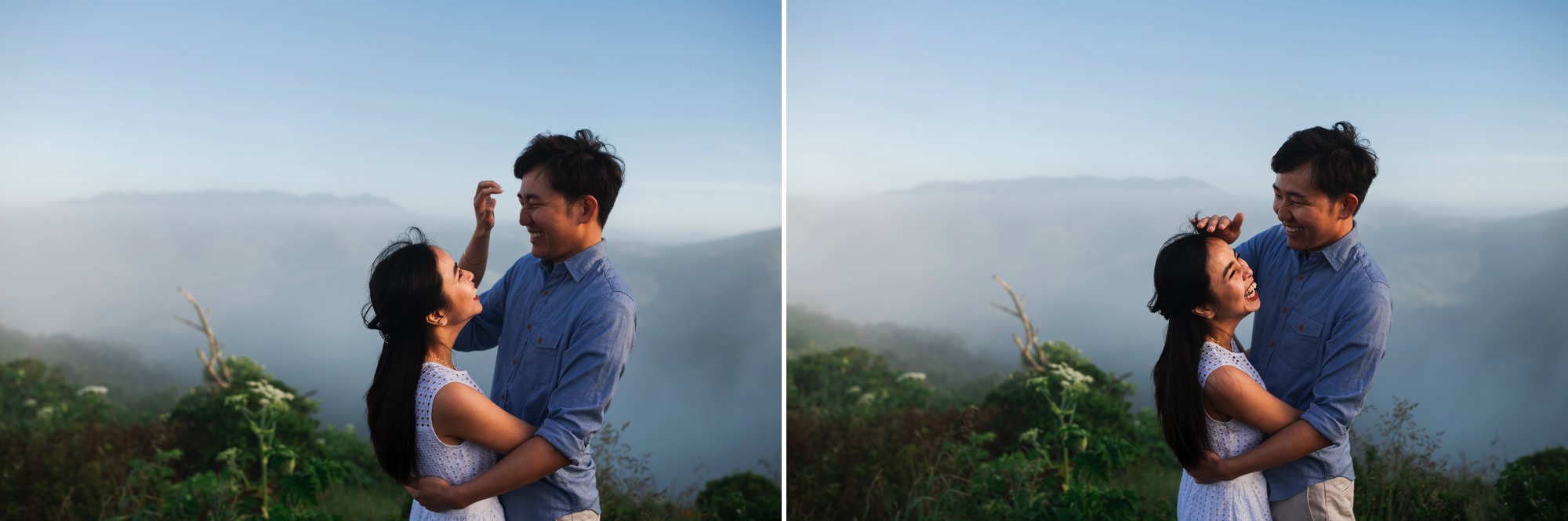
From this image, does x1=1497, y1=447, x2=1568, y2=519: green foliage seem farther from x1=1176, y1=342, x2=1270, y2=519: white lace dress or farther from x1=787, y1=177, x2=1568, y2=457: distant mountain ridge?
x1=1176, y1=342, x2=1270, y2=519: white lace dress

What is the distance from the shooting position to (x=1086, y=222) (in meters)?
7.23

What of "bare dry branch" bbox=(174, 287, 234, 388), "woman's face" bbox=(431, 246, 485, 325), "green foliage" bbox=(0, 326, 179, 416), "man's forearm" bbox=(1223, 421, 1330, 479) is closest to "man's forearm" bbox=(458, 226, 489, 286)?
"woman's face" bbox=(431, 246, 485, 325)

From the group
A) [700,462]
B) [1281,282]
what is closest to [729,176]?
[700,462]

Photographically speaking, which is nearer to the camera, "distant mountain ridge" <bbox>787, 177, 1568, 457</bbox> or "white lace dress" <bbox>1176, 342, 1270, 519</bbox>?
"white lace dress" <bbox>1176, 342, 1270, 519</bbox>

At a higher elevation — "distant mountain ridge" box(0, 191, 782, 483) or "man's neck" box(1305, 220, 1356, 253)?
"man's neck" box(1305, 220, 1356, 253)

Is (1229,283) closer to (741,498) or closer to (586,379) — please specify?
(586,379)

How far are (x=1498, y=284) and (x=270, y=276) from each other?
23.3 feet

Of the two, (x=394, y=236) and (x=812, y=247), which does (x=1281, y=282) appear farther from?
(x=394, y=236)

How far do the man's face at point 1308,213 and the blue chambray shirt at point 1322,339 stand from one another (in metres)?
0.04

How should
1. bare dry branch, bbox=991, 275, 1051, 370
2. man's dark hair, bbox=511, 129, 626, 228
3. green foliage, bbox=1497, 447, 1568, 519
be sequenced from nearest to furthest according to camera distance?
man's dark hair, bbox=511, 129, 626, 228, green foliage, bbox=1497, 447, 1568, 519, bare dry branch, bbox=991, 275, 1051, 370

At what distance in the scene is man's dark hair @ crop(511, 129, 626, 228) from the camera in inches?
116

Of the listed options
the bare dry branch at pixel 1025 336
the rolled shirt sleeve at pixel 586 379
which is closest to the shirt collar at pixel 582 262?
the rolled shirt sleeve at pixel 586 379

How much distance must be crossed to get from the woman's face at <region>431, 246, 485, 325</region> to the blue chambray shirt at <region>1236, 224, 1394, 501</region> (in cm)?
215

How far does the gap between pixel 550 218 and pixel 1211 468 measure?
184cm
